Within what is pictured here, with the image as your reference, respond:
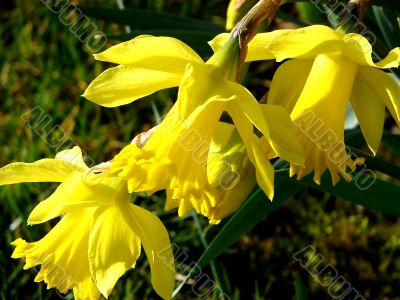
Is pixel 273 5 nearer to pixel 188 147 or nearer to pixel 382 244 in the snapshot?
pixel 188 147

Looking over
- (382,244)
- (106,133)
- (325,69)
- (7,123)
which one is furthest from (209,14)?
(325,69)

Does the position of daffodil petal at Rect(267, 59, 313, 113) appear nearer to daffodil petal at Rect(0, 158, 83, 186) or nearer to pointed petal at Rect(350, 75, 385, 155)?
pointed petal at Rect(350, 75, 385, 155)
